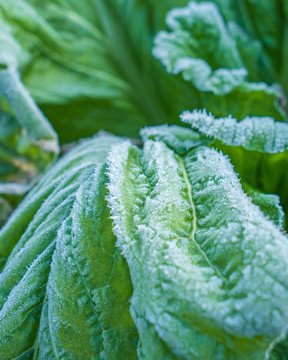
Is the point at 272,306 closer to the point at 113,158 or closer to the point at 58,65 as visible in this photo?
the point at 113,158

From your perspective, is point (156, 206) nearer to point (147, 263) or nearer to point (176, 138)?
point (147, 263)

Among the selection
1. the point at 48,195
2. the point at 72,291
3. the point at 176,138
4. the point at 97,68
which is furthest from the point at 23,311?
the point at 97,68

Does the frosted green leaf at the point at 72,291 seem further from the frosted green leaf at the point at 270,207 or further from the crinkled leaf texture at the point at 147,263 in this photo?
the frosted green leaf at the point at 270,207

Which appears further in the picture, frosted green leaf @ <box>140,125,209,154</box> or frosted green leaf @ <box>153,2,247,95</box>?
frosted green leaf @ <box>153,2,247,95</box>

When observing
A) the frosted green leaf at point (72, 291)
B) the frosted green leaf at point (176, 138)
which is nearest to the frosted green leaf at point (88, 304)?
the frosted green leaf at point (72, 291)

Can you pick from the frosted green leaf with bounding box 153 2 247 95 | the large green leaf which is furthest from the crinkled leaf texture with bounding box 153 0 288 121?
the large green leaf

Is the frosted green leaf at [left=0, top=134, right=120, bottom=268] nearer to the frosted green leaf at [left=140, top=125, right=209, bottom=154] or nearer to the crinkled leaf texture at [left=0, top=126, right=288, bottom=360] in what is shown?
the crinkled leaf texture at [left=0, top=126, right=288, bottom=360]

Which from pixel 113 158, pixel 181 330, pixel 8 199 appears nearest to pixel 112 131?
pixel 8 199
